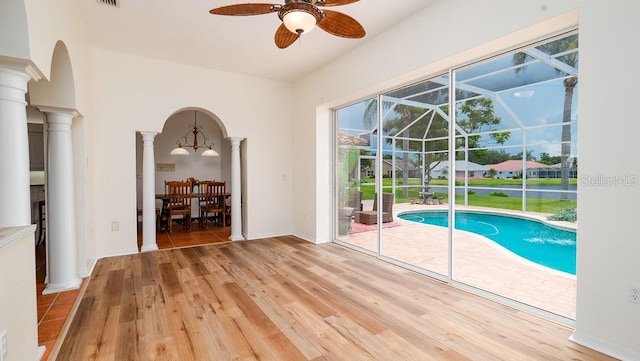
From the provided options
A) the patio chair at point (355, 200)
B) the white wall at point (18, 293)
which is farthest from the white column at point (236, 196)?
the white wall at point (18, 293)

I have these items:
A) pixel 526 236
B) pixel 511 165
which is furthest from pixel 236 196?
pixel 526 236

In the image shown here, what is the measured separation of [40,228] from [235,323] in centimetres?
517

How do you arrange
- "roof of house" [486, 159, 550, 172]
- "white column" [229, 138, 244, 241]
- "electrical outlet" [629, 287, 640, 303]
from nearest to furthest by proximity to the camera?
"electrical outlet" [629, 287, 640, 303] < "roof of house" [486, 159, 550, 172] < "white column" [229, 138, 244, 241]

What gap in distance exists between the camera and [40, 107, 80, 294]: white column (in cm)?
323

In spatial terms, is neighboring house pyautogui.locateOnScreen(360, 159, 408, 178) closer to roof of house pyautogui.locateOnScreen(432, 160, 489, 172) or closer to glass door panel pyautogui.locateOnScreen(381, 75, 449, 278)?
glass door panel pyautogui.locateOnScreen(381, 75, 449, 278)

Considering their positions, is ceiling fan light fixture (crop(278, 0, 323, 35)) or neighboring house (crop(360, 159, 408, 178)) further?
neighboring house (crop(360, 159, 408, 178))

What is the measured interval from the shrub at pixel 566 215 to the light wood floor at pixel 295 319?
95 centimetres

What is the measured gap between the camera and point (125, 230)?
485cm

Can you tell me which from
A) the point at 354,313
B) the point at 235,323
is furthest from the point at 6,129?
the point at 354,313

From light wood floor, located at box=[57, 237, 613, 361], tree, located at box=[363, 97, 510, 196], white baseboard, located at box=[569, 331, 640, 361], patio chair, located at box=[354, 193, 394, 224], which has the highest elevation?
tree, located at box=[363, 97, 510, 196]

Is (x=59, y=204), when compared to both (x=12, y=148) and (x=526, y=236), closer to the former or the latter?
(x=12, y=148)

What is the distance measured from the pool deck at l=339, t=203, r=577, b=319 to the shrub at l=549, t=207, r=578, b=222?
0.05 metres

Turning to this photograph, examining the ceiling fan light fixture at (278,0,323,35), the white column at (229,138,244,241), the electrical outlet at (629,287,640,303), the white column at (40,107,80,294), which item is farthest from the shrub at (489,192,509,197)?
the white column at (40,107,80,294)

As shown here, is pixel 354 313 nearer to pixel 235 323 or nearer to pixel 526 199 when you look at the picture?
pixel 235 323
